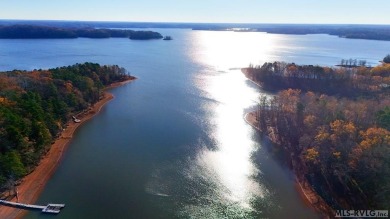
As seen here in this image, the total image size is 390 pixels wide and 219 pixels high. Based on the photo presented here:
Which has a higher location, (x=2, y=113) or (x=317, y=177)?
(x=2, y=113)

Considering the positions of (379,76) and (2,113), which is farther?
(379,76)

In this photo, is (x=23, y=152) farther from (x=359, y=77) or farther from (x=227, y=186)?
(x=359, y=77)

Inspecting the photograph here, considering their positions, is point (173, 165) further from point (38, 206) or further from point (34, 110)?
point (34, 110)

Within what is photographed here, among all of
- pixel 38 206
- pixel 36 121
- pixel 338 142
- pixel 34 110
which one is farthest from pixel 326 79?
pixel 38 206

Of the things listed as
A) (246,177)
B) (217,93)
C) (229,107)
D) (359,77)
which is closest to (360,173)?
(246,177)

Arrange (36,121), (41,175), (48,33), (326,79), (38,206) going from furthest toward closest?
1. (48,33)
2. (326,79)
3. (36,121)
4. (41,175)
5. (38,206)
